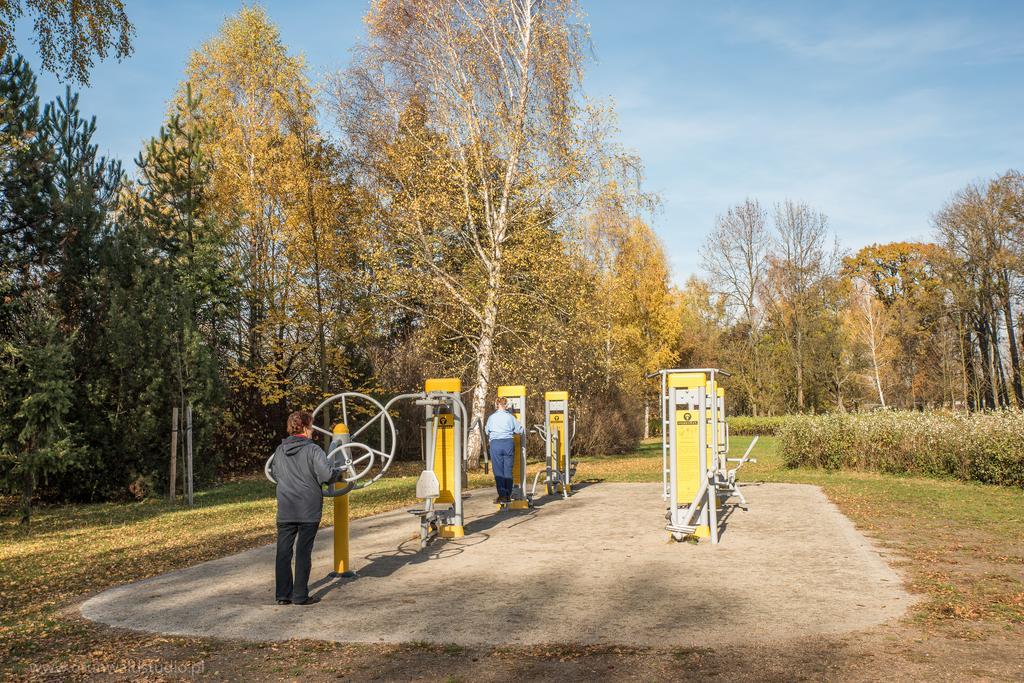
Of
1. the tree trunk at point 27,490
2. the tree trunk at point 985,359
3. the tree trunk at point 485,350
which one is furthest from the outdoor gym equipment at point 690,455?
the tree trunk at point 985,359

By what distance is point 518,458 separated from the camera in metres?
14.3

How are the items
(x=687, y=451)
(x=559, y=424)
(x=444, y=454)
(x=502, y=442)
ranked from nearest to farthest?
(x=444, y=454) < (x=687, y=451) < (x=502, y=442) < (x=559, y=424)

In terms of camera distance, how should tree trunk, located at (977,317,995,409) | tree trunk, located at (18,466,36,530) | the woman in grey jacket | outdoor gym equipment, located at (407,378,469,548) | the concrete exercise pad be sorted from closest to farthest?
the concrete exercise pad < the woman in grey jacket < outdoor gym equipment, located at (407,378,469,548) < tree trunk, located at (18,466,36,530) < tree trunk, located at (977,317,995,409)

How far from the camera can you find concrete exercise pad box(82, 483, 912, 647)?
6.15 metres

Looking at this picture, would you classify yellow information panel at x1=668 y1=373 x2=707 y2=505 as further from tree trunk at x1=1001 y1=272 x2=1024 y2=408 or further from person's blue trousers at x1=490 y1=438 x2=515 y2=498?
tree trunk at x1=1001 y1=272 x2=1024 y2=408

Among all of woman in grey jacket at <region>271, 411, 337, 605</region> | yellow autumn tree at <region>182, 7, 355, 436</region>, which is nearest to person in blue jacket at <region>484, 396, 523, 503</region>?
woman in grey jacket at <region>271, 411, 337, 605</region>

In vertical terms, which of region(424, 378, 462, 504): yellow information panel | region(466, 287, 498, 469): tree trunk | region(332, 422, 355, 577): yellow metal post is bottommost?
region(332, 422, 355, 577): yellow metal post

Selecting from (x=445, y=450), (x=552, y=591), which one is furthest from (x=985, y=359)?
(x=552, y=591)

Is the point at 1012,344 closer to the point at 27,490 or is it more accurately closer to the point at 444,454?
the point at 444,454

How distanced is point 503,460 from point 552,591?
5683mm

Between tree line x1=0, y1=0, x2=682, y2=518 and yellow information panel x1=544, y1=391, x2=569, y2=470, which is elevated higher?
tree line x1=0, y1=0, x2=682, y2=518

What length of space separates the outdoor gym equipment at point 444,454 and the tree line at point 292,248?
24.1 feet

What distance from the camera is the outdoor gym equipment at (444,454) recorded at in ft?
33.4

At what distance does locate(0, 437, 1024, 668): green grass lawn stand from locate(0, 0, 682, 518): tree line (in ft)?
6.66
